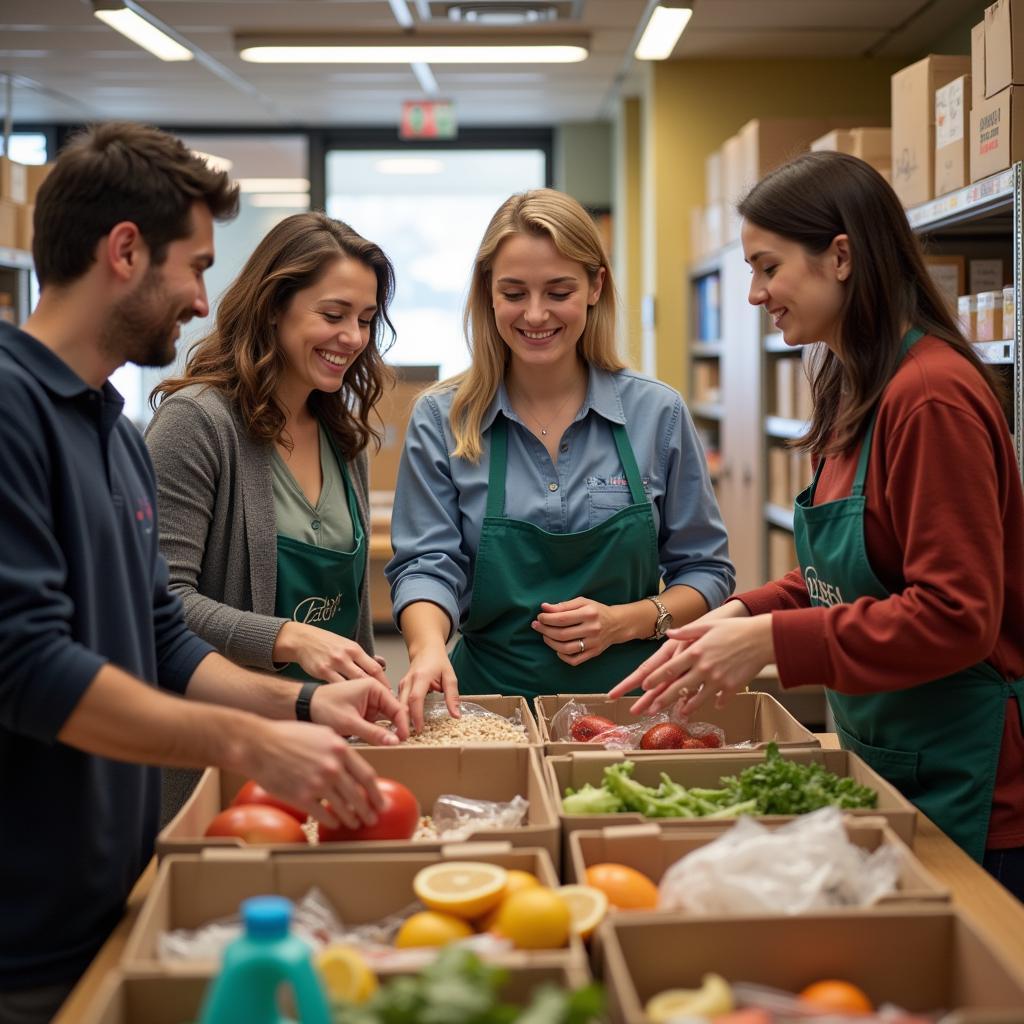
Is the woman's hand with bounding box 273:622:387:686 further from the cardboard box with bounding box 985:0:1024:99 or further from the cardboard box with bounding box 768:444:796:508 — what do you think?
the cardboard box with bounding box 768:444:796:508

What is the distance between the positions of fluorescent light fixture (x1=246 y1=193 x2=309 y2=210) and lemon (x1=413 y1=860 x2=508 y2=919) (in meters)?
9.02

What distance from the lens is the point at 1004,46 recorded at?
3.02 m

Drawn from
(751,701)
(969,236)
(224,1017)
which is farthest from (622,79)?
(224,1017)

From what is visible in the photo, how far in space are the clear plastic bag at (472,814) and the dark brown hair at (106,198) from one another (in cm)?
86

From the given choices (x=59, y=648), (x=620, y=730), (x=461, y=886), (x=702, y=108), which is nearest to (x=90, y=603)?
(x=59, y=648)

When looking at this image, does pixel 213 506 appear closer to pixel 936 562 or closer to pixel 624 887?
pixel 624 887

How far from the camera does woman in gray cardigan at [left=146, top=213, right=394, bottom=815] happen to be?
221 centimetres

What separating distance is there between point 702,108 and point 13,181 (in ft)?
12.6

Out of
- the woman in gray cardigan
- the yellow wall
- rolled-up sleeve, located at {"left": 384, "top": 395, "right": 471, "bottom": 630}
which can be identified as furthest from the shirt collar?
the yellow wall

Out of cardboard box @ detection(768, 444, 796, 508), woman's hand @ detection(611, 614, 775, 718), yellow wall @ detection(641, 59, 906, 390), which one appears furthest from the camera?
yellow wall @ detection(641, 59, 906, 390)

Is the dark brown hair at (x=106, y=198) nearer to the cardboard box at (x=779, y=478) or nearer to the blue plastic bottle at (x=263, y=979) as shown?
the blue plastic bottle at (x=263, y=979)

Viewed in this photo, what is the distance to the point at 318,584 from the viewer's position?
7.83 feet

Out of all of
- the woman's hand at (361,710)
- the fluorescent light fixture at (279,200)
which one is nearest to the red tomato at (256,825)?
the woman's hand at (361,710)

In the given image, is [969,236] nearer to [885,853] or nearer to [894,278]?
[894,278]
